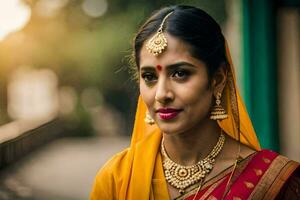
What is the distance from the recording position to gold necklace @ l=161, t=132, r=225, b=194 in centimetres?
226

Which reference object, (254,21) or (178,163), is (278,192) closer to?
(178,163)

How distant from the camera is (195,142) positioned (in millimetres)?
2262

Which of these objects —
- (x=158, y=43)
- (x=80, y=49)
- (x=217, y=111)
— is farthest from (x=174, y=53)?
(x=80, y=49)

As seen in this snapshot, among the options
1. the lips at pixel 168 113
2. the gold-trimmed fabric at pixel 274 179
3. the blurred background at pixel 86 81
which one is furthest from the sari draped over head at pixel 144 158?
the blurred background at pixel 86 81

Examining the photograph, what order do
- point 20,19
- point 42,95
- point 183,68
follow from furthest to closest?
point 42,95
point 20,19
point 183,68

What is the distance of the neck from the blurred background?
3.87ft

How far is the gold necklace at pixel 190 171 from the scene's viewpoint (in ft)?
7.41

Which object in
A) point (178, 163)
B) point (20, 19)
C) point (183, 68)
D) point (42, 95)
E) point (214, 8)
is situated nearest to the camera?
point (183, 68)

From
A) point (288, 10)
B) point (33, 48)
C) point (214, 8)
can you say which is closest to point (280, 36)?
point (288, 10)

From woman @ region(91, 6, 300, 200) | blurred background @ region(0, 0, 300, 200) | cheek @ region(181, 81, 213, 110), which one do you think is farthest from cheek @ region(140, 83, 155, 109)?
blurred background @ region(0, 0, 300, 200)

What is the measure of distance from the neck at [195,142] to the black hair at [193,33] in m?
0.21

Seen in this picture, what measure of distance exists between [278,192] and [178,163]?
37 centimetres

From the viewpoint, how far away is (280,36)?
12.6ft

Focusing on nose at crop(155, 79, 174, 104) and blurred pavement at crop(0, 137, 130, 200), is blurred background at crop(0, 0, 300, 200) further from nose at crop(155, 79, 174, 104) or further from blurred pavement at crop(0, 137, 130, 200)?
nose at crop(155, 79, 174, 104)
